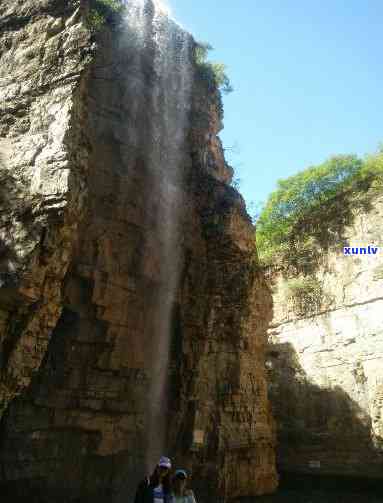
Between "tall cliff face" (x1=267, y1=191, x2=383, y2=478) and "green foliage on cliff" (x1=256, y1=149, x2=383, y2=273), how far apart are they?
0.81 meters

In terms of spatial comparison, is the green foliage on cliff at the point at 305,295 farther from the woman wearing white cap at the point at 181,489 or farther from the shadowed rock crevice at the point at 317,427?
the woman wearing white cap at the point at 181,489

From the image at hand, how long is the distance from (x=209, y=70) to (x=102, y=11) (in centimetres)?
469

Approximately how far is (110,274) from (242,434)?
5.89 metres

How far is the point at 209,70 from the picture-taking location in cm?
1836

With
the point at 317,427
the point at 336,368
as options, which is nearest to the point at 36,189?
the point at 336,368

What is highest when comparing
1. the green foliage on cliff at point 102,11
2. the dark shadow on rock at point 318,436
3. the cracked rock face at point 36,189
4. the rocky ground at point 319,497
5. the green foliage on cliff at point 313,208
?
the green foliage on cliff at point 102,11

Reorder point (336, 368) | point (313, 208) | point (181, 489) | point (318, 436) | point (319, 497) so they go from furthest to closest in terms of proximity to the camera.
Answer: point (313, 208) → point (336, 368) → point (318, 436) → point (319, 497) → point (181, 489)

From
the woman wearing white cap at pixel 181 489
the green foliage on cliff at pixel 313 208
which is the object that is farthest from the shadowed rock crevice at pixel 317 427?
the woman wearing white cap at pixel 181 489

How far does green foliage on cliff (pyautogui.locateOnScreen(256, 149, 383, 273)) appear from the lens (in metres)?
21.4

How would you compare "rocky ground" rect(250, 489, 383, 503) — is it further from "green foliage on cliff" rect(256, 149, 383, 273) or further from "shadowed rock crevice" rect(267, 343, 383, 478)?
"green foliage on cliff" rect(256, 149, 383, 273)

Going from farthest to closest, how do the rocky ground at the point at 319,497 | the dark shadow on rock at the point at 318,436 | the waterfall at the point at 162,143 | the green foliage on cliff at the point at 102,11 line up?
the dark shadow on rock at the point at 318,436
the green foliage on cliff at the point at 102,11
the waterfall at the point at 162,143
the rocky ground at the point at 319,497

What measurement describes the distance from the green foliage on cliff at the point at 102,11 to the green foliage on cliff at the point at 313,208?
12.9 meters

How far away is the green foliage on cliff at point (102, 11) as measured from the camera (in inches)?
593

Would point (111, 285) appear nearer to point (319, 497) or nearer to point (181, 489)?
point (181, 489)
